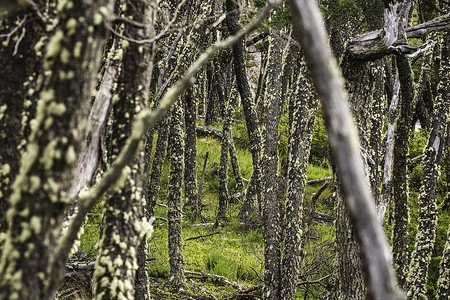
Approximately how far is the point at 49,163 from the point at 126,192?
30.9 inches

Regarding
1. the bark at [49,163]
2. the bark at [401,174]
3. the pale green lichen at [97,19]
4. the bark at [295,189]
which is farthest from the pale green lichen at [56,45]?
the bark at [295,189]

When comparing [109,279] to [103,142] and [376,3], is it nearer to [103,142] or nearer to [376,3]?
[103,142]

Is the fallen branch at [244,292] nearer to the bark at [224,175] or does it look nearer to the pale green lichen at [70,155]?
the bark at [224,175]

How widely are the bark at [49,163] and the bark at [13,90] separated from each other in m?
0.82

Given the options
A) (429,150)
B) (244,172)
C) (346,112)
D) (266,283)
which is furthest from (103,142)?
(244,172)

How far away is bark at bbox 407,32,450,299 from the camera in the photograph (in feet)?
19.4

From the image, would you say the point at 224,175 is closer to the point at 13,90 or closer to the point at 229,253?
the point at 229,253

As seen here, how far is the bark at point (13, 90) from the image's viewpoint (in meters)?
2.22

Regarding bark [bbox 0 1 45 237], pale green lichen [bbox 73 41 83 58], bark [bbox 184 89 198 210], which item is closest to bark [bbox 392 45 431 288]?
bark [bbox 0 1 45 237]

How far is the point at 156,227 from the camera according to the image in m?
10.5

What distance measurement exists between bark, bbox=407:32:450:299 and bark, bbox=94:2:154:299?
194 inches

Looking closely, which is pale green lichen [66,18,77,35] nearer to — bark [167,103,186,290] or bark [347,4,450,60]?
bark [347,4,450,60]

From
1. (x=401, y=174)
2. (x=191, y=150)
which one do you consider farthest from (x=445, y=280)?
(x=191, y=150)

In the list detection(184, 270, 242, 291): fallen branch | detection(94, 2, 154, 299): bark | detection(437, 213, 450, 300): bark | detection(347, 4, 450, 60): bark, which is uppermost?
detection(347, 4, 450, 60): bark
